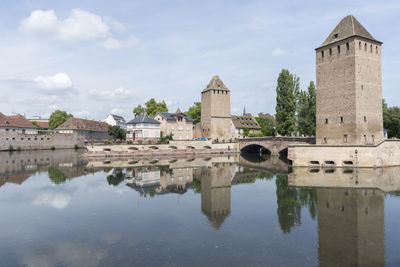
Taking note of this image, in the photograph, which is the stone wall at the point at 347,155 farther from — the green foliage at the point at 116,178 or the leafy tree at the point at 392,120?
the green foliage at the point at 116,178

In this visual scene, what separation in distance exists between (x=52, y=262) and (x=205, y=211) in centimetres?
798

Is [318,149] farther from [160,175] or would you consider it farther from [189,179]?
[160,175]

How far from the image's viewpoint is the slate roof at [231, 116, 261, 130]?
74.2 metres

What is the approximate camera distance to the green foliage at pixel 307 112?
1774 inches

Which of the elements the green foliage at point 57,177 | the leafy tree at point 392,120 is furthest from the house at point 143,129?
the leafy tree at point 392,120

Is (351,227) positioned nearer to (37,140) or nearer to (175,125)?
(175,125)

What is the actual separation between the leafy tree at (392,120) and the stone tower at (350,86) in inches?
570

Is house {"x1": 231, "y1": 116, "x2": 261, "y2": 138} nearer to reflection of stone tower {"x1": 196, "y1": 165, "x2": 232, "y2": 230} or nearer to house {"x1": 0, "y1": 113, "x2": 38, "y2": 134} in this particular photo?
reflection of stone tower {"x1": 196, "y1": 165, "x2": 232, "y2": 230}

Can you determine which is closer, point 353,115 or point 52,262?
point 52,262

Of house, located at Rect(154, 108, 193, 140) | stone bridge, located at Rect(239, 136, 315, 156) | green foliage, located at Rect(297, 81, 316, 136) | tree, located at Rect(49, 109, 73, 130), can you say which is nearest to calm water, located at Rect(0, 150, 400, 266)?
stone bridge, located at Rect(239, 136, 315, 156)

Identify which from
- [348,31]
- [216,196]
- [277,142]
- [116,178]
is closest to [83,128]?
[277,142]

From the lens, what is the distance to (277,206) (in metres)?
16.2

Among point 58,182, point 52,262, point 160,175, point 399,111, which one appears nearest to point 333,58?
point 399,111

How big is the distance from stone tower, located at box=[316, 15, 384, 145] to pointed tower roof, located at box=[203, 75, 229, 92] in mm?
28905
